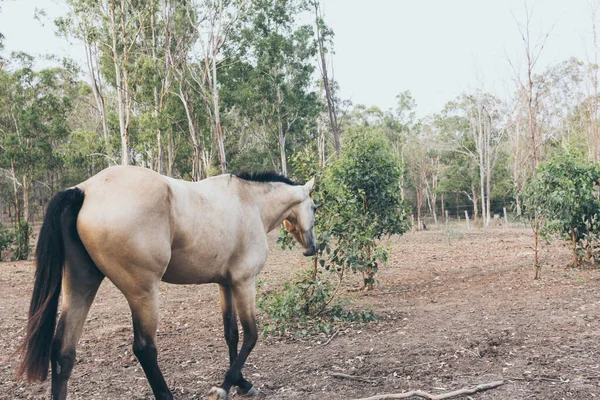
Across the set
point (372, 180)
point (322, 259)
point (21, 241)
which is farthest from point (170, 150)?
point (322, 259)

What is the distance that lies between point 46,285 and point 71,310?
23cm

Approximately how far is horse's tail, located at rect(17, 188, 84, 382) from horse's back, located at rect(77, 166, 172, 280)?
0.12 m

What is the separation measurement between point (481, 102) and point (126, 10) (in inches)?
1129

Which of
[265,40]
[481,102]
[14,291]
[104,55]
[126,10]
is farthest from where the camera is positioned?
[481,102]

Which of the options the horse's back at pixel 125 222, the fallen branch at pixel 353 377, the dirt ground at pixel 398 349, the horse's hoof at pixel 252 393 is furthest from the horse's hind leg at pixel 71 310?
the fallen branch at pixel 353 377

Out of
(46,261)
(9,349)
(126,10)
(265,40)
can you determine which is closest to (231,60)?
(265,40)

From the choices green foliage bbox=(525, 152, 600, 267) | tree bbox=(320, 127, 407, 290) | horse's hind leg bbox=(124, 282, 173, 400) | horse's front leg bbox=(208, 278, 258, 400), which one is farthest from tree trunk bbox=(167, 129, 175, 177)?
horse's hind leg bbox=(124, 282, 173, 400)

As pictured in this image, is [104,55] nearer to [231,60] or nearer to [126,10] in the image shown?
[126,10]

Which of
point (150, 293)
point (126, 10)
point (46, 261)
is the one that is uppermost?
point (126, 10)

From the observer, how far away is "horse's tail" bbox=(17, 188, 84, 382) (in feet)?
9.55

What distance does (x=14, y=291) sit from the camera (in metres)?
10.0

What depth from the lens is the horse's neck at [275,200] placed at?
14.1ft

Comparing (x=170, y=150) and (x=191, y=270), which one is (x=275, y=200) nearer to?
(x=191, y=270)

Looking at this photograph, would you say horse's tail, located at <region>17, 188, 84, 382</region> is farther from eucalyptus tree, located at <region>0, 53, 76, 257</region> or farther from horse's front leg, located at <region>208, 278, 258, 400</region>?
eucalyptus tree, located at <region>0, 53, 76, 257</region>
